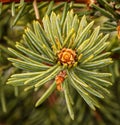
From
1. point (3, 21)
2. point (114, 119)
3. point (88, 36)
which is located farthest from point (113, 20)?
point (114, 119)

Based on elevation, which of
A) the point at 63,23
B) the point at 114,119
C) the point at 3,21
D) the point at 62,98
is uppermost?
the point at 3,21

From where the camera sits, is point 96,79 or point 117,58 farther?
point 117,58

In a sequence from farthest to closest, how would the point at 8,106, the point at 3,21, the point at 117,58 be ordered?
the point at 8,106, the point at 3,21, the point at 117,58

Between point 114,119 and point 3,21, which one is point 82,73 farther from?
point 114,119

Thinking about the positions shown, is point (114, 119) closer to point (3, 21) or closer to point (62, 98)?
point (62, 98)

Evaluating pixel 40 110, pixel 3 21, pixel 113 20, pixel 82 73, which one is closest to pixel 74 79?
pixel 82 73

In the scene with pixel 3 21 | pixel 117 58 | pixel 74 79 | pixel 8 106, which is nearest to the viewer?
pixel 74 79

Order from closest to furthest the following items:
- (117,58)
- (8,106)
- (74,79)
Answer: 1. (74,79)
2. (117,58)
3. (8,106)

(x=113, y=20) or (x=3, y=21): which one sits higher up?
(x=3, y=21)

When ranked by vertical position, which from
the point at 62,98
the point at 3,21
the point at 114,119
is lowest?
the point at 114,119
